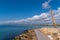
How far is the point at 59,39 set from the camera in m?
16.1
